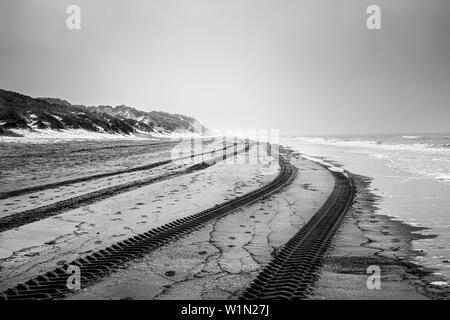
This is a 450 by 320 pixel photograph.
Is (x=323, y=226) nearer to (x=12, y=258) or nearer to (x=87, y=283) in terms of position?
(x=87, y=283)

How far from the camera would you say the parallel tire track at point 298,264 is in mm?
3678

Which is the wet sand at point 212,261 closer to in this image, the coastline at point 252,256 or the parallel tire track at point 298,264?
the coastline at point 252,256

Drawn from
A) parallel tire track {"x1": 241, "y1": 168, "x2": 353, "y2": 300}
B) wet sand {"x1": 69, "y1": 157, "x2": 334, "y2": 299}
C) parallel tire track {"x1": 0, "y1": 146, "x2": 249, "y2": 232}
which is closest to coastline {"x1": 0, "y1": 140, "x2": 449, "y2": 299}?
wet sand {"x1": 69, "y1": 157, "x2": 334, "y2": 299}

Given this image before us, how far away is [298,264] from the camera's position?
449cm

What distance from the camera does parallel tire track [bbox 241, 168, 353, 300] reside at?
3678mm

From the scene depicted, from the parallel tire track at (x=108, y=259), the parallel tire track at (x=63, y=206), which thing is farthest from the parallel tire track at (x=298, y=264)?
the parallel tire track at (x=63, y=206)

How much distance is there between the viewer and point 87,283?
150 inches

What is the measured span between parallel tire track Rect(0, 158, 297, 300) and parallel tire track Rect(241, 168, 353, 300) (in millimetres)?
1917

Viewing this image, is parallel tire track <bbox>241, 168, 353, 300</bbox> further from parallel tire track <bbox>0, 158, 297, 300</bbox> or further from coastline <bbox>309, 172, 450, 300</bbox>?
parallel tire track <bbox>0, 158, 297, 300</bbox>
